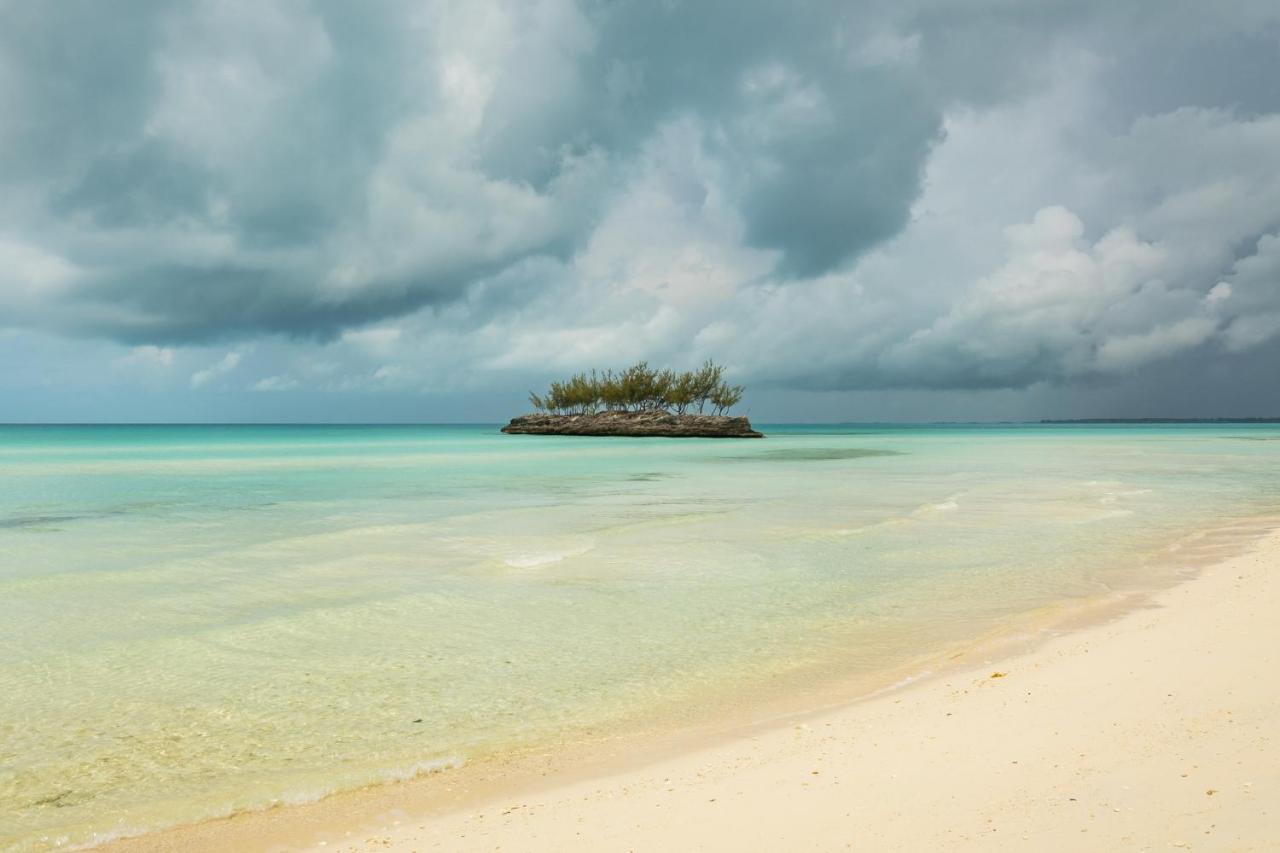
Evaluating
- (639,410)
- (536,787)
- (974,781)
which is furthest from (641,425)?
(974,781)

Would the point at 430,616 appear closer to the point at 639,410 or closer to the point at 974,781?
the point at 974,781

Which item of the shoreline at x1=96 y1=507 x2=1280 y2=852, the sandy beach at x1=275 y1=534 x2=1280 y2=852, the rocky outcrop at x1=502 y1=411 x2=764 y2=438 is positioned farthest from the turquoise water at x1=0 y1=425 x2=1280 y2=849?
the rocky outcrop at x1=502 y1=411 x2=764 y2=438

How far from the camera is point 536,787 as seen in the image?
4707 millimetres

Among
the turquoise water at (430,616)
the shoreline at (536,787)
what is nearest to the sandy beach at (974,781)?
the shoreline at (536,787)

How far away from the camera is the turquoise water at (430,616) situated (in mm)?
5332

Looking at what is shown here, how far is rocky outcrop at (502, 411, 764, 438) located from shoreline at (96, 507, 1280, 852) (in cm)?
9519

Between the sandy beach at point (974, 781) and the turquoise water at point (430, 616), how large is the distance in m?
1.24

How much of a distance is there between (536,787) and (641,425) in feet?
339

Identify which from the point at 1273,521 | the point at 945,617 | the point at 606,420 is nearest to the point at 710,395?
the point at 606,420

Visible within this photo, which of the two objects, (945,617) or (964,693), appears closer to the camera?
(964,693)

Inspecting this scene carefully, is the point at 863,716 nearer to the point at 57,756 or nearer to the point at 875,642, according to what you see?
the point at 875,642

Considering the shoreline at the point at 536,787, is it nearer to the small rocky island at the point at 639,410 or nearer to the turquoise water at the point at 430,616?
the turquoise water at the point at 430,616

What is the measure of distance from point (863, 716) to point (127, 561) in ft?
42.3

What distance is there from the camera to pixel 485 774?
16.3 feet
